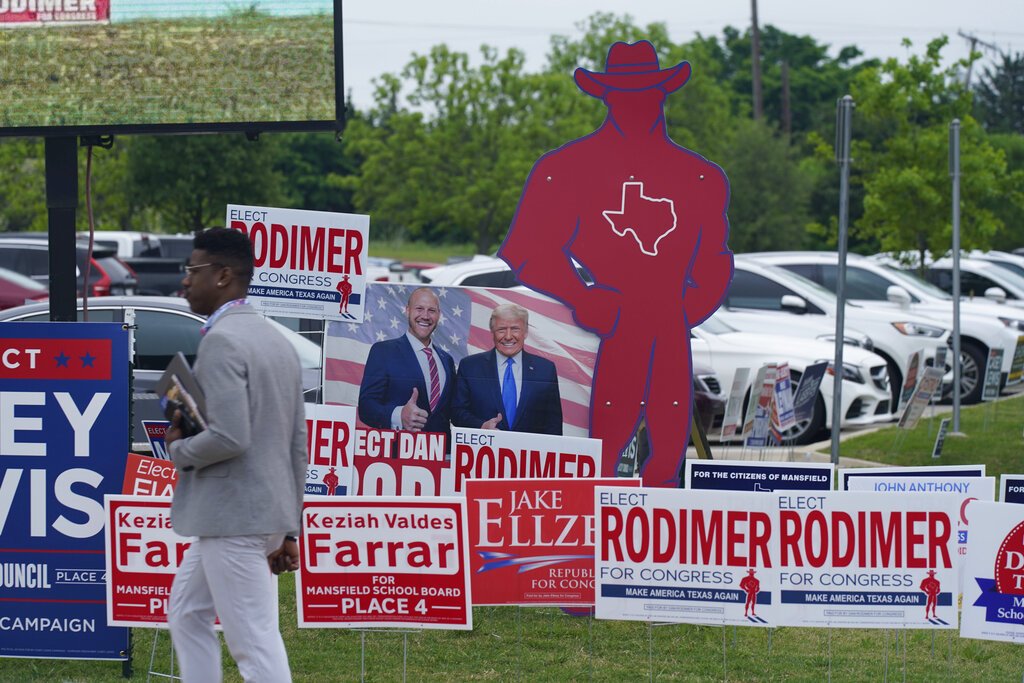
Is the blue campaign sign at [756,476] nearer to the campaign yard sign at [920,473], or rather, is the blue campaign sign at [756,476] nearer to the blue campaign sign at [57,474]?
the campaign yard sign at [920,473]

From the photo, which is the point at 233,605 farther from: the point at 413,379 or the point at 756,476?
the point at 413,379

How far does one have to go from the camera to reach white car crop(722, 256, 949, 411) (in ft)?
51.2

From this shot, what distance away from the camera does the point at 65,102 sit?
6.14 meters

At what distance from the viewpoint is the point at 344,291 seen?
739 centimetres

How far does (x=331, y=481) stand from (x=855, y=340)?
869cm

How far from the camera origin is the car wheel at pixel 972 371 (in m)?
16.8

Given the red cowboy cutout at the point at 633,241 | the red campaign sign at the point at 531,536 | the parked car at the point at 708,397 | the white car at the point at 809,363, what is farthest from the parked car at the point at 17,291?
the red campaign sign at the point at 531,536

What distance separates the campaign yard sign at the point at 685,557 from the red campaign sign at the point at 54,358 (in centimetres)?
221

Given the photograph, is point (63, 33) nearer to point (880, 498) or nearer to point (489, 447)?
point (489, 447)

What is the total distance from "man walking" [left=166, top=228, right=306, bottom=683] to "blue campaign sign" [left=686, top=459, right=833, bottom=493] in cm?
249

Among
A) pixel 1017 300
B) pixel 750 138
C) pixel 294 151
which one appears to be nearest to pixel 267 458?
pixel 1017 300

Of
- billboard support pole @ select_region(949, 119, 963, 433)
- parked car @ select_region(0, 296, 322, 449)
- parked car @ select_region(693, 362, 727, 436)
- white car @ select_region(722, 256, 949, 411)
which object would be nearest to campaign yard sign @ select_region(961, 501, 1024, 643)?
parked car @ select_region(0, 296, 322, 449)

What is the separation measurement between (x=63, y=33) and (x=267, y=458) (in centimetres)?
279

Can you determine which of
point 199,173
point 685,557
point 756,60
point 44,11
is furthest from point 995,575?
point 756,60
